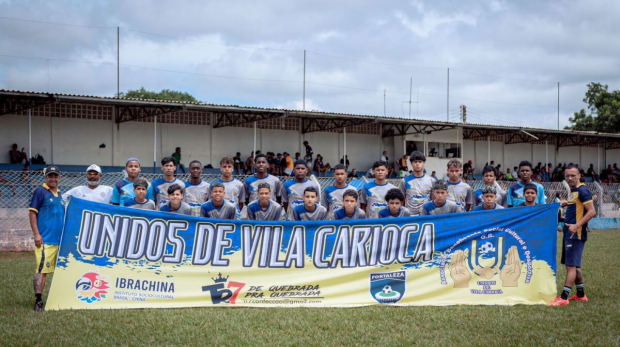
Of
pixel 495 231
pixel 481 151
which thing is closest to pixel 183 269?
pixel 495 231

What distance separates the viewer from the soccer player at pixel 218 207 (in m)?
7.91

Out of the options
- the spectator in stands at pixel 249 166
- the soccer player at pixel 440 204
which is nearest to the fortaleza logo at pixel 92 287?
the soccer player at pixel 440 204

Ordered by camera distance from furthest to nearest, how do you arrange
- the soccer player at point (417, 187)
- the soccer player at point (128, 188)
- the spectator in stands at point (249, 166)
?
1. the spectator in stands at point (249, 166)
2. the soccer player at point (417, 187)
3. the soccer player at point (128, 188)

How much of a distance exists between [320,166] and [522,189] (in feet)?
58.2

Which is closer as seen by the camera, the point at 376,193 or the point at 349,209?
the point at 349,209

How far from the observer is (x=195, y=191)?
8.68m

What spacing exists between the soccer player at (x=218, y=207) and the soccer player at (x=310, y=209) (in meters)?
0.93

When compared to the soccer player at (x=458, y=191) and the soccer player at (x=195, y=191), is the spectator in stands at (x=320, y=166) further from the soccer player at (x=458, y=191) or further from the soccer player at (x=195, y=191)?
the soccer player at (x=195, y=191)

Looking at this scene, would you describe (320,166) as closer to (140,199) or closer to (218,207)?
(218,207)

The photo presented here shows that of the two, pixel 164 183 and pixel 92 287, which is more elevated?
pixel 164 183

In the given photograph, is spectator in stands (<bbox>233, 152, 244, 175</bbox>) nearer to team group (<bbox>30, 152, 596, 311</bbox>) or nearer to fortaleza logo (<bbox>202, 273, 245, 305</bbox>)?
team group (<bbox>30, 152, 596, 311</bbox>)

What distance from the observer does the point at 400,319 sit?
Result: 6387 millimetres

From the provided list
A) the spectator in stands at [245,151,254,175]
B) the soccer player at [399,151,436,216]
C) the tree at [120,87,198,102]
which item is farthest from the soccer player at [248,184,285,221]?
the tree at [120,87,198,102]

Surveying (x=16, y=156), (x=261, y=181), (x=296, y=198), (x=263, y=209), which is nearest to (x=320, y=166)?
(x=16, y=156)
